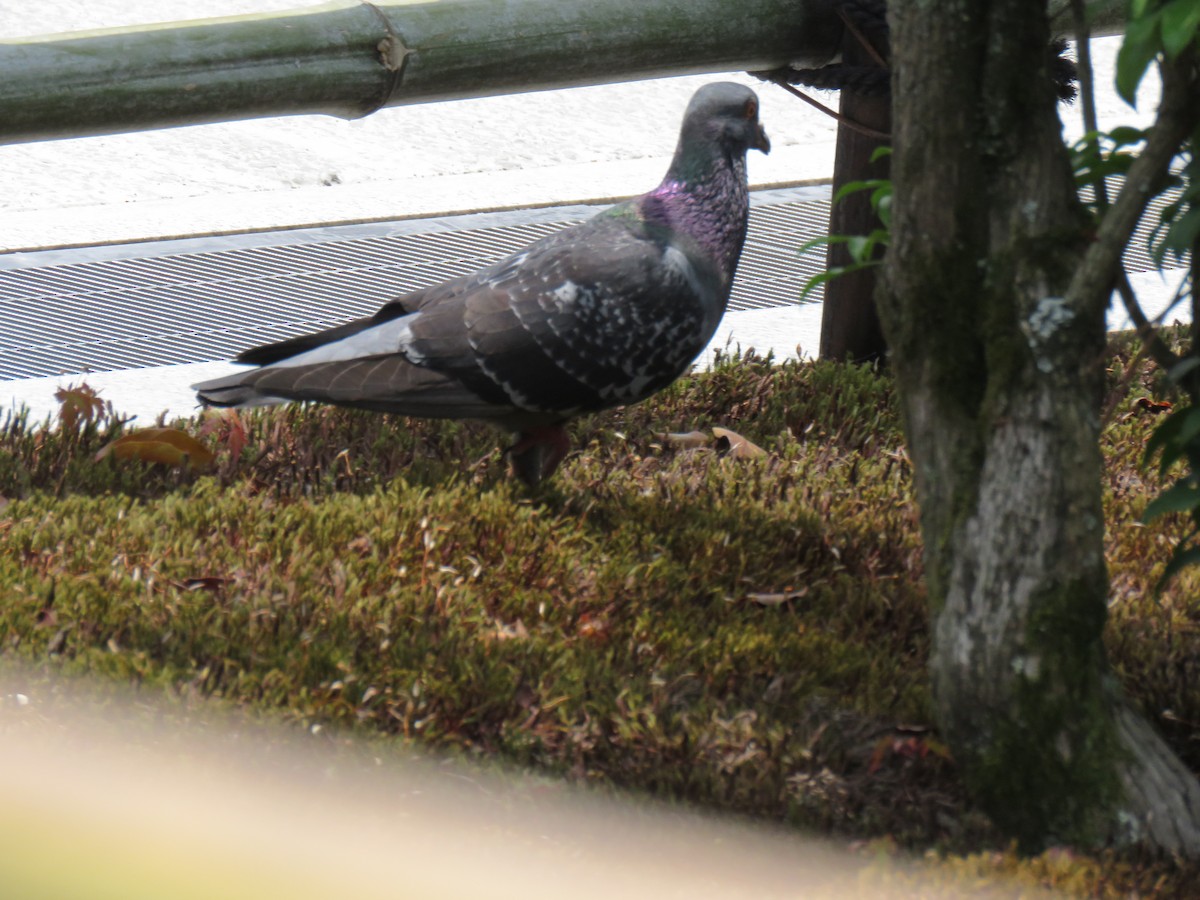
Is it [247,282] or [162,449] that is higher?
[247,282]

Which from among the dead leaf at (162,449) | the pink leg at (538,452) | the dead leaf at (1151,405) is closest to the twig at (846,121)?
the dead leaf at (1151,405)

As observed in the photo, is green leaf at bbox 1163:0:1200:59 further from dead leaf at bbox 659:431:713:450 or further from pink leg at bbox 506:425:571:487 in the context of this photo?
dead leaf at bbox 659:431:713:450

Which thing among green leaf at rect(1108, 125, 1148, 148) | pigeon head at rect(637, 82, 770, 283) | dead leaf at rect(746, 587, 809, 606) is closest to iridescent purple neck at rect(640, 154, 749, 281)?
pigeon head at rect(637, 82, 770, 283)

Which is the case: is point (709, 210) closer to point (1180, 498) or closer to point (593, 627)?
point (593, 627)

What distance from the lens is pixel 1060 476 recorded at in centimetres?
A: 258

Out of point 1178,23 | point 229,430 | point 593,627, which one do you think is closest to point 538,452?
point 593,627

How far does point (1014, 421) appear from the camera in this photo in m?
2.59

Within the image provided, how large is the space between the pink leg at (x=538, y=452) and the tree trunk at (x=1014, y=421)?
1281 mm

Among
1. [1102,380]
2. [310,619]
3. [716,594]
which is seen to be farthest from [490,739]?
[1102,380]

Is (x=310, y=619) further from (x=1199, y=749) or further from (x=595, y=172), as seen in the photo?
(x=595, y=172)

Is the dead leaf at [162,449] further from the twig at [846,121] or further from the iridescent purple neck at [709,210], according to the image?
the twig at [846,121]

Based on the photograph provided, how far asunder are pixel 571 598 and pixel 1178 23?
5.76 ft

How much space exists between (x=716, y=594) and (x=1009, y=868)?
1.05m

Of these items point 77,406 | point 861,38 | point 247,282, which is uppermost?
point 861,38
